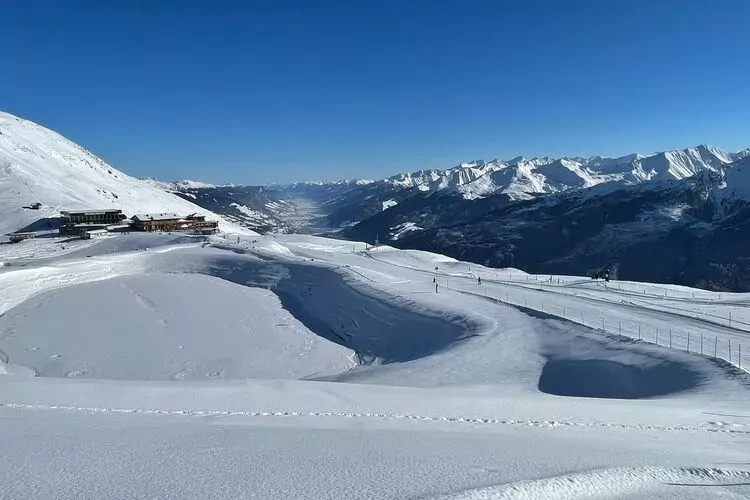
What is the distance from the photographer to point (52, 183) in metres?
107

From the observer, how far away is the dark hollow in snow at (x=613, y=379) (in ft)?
65.1

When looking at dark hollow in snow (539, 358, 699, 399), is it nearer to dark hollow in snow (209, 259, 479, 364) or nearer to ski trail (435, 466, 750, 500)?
dark hollow in snow (209, 259, 479, 364)

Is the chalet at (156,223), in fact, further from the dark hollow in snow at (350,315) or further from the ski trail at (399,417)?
the ski trail at (399,417)

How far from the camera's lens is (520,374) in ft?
76.1

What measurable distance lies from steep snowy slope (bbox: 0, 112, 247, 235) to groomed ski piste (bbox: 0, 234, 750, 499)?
133 ft

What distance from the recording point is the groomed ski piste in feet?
25.5

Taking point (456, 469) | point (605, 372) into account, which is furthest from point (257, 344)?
point (456, 469)

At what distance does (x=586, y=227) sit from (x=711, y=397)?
187 meters

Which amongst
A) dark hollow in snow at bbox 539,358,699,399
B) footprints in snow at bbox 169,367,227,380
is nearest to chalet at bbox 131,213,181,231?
footprints in snow at bbox 169,367,227,380

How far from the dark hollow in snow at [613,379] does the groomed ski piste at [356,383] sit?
98mm

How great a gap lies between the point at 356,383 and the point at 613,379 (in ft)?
36.9

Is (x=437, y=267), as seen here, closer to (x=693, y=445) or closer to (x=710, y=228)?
(x=693, y=445)

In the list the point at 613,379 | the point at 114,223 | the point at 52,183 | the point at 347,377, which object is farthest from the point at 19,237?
the point at 613,379

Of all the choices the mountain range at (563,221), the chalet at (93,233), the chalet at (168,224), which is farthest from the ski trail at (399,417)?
the mountain range at (563,221)
